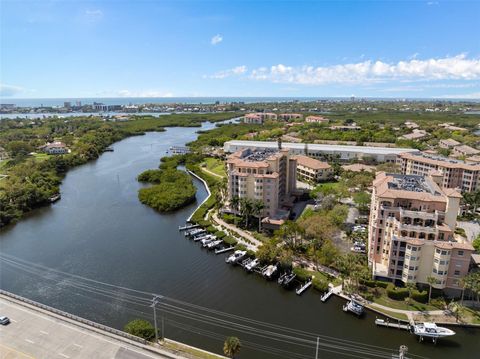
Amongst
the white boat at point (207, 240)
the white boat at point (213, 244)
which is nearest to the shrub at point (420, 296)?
the white boat at point (213, 244)

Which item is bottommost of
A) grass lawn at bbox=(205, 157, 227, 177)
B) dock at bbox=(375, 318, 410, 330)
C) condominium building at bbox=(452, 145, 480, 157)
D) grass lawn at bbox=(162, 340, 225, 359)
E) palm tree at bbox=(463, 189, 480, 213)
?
dock at bbox=(375, 318, 410, 330)

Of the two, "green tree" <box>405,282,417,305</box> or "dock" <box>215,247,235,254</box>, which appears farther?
"dock" <box>215,247,235,254</box>

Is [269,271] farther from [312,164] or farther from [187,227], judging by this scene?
[312,164]

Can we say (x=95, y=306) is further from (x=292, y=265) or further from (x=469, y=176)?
(x=469, y=176)

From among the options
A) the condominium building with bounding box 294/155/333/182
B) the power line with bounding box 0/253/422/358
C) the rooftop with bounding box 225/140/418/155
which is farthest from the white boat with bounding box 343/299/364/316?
the rooftop with bounding box 225/140/418/155

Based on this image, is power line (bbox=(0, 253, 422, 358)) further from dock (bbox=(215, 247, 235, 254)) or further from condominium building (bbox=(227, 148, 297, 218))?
condominium building (bbox=(227, 148, 297, 218))

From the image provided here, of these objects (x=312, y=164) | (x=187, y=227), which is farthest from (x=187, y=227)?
(x=312, y=164)
